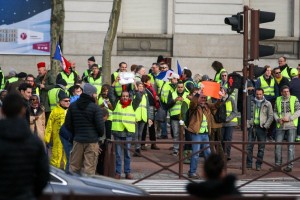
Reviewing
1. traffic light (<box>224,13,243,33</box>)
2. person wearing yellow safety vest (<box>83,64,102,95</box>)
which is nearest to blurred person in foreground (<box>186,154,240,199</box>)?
traffic light (<box>224,13,243,33</box>)

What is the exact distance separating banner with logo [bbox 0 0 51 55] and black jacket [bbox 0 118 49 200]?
26341 mm

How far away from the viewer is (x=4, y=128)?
381 inches

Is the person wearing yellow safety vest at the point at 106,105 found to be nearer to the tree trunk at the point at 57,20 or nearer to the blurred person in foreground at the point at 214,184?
the tree trunk at the point at 57,20

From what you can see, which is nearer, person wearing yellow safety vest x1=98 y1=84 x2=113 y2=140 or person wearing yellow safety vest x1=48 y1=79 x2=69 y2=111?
person wearing yellow safety vest x1=98 y1=84 x2=113 y2=140

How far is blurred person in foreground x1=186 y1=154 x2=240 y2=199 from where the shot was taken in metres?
9.00

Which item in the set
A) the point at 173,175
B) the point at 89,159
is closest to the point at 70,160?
the point at 89,159

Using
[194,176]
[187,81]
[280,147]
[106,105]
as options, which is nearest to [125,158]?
[194,176]

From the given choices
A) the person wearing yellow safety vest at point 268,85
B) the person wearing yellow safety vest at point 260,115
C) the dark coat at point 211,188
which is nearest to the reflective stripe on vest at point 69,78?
the person wearing yellow safety vest at point 268,85

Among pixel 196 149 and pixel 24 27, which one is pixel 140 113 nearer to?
pixel 196 149

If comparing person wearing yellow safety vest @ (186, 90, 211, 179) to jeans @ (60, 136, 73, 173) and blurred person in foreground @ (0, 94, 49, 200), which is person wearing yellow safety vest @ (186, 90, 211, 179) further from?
blurred person in foreground @ (0, 94, 49, 200)

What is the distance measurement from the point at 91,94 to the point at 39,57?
713 inches

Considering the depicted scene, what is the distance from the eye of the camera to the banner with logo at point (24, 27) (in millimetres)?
35844

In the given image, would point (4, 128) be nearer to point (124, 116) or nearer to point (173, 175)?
point (173, 175)

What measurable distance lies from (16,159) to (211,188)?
5.81ft
